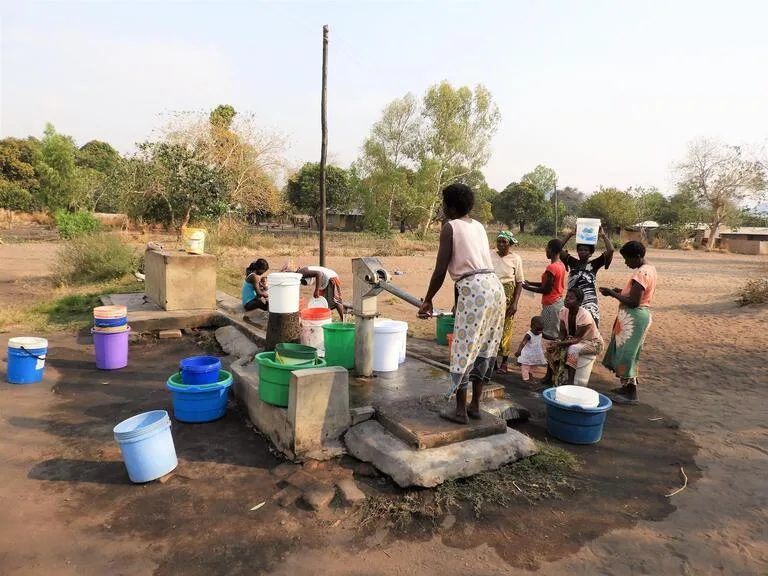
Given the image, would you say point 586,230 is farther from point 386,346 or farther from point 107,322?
point 107,322

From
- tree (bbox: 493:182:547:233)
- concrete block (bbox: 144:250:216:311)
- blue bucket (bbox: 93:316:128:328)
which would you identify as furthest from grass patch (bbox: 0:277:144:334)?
tree (bbox: 493:182:547:233)

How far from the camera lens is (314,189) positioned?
147 ft

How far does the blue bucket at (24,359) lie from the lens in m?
4.91

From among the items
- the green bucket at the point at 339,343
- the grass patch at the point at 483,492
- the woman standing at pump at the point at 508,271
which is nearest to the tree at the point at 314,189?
the woman standing at pump at the point at 508,271

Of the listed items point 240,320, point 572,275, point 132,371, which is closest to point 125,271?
point 240,320

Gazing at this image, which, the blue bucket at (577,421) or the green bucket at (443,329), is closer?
the blue bucket at (577,421)

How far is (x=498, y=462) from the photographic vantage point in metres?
Result: 3.32

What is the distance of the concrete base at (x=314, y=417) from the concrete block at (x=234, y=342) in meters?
2.30

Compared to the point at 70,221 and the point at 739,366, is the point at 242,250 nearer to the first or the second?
the point at 70,221

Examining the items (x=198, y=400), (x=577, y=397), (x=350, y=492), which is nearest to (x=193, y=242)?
(x=198, y=400)

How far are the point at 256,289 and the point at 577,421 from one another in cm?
467

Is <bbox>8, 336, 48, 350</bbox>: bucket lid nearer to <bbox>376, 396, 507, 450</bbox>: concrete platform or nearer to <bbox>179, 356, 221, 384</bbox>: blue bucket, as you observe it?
<bbox>179, 356, 221, 384</bbox>: blue bucket

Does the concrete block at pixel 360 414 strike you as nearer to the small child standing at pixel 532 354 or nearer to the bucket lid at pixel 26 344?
the small child standing at pixel 532 354

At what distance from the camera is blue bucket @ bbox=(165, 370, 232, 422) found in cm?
404
